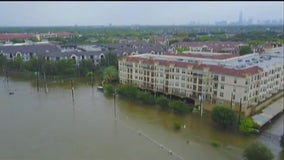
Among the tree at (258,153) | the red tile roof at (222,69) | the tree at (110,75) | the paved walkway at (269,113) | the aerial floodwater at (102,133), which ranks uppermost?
the red tile roof at (222,69)

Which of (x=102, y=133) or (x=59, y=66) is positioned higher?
(x=59, y=66)

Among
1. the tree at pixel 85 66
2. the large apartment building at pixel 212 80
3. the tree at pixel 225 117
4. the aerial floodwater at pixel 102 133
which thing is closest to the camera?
the aerial floodwater at pixel 102 133

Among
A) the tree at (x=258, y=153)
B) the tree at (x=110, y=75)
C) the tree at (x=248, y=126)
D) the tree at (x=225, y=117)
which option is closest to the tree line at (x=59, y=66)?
the tree at (x=110, y=75)

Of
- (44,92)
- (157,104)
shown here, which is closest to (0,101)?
(44,92)

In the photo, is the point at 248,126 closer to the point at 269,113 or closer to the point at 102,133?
the point at 269,113

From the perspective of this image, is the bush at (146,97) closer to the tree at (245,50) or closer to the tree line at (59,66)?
the tree line at (59,66)

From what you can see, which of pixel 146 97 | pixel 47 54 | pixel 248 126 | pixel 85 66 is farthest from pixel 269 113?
pixel 47 54

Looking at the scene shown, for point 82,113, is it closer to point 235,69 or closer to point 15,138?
point 15,138
